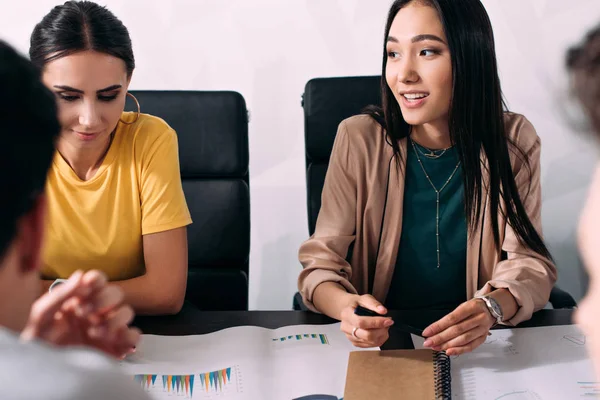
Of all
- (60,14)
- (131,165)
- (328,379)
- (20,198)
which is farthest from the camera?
(131,165)

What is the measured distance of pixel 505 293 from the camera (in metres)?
1.40

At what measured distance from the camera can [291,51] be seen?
2.67 meters

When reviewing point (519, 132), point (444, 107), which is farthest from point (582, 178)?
point (444, 107)

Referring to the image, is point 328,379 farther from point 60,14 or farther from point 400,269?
point 60,14

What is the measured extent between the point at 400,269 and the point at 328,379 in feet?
1.95

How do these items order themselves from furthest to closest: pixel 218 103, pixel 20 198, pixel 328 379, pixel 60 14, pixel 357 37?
pixel 357 37 → pixel 218 103 → pixel 60 14 → pixel 328 379 → pixel 20 198

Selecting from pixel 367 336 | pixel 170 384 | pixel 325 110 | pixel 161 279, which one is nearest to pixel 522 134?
pixel 325 110

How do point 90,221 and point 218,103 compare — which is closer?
point 90,221

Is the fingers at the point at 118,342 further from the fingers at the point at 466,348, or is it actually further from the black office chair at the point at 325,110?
the black office chair at the point at 325,110

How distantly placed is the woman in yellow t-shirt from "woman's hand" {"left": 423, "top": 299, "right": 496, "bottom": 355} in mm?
524

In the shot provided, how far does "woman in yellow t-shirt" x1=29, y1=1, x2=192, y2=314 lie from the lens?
4.92 ft

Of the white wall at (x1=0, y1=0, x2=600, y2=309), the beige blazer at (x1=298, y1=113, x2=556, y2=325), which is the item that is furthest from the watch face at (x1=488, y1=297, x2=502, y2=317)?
the white wall at (x1=0, y1=0, x2=600, y2=309)

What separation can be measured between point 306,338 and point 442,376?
27cm

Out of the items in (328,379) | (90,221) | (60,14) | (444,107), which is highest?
(60,14)
